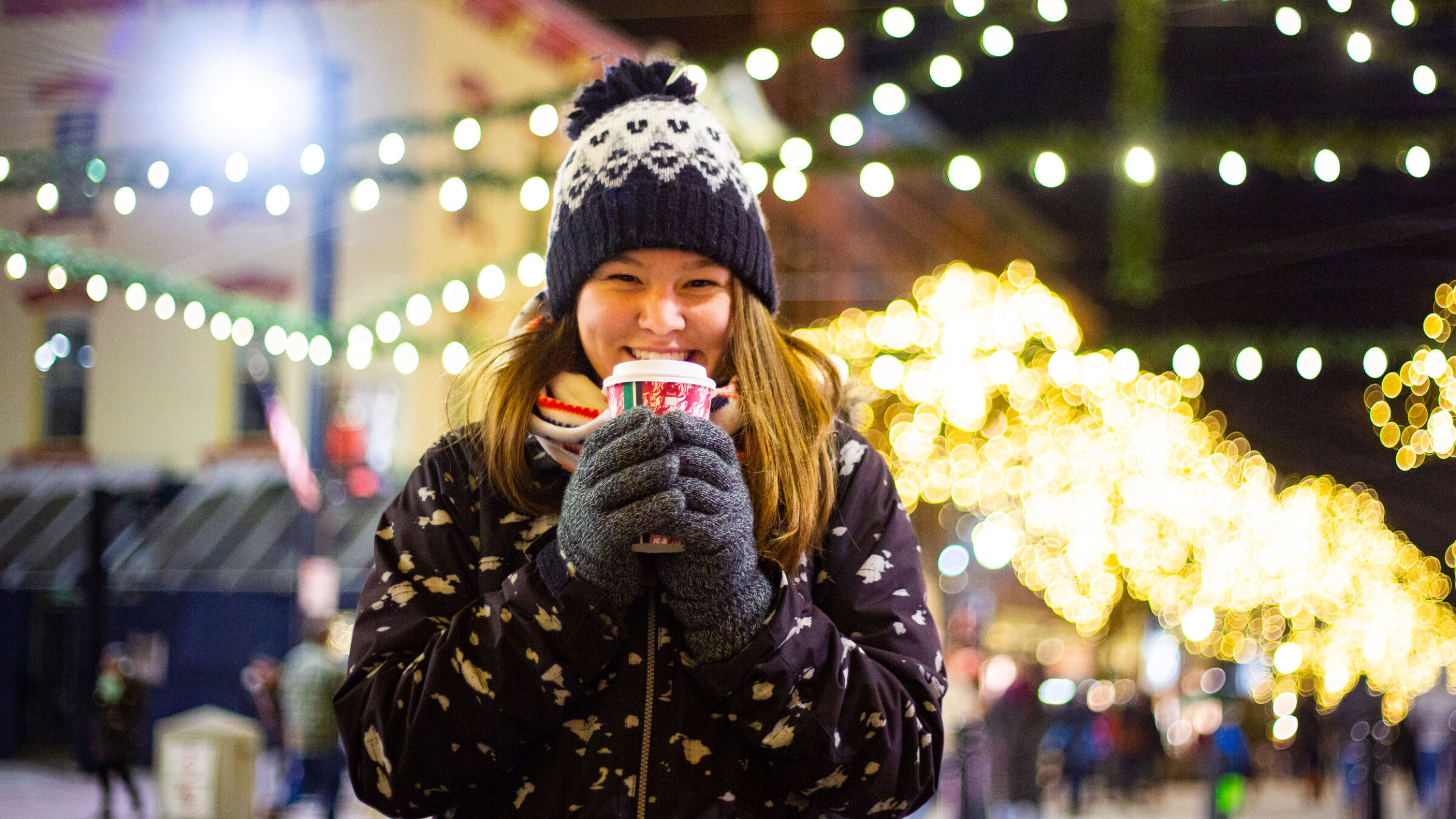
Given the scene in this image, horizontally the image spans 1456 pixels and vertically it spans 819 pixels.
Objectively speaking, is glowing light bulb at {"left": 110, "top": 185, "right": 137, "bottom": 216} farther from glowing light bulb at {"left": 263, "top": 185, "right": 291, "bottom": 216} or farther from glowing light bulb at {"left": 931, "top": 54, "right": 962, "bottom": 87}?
glowing light bulb at {"left": 931, "top": 54, "right": 962, "bottom": 87}

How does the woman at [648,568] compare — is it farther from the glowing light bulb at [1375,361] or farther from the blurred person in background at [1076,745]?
the blurred person in background at [1076,745]

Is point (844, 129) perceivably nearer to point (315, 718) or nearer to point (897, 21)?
point (897, 21)

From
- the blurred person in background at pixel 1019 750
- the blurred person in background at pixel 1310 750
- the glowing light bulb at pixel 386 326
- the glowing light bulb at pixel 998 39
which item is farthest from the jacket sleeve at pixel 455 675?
the blurred person in background at pixel 1310 750

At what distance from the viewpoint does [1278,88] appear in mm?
9898

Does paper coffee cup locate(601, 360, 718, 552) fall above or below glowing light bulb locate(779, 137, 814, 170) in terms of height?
below

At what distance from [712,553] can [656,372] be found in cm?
28

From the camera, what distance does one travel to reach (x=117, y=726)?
1191cm

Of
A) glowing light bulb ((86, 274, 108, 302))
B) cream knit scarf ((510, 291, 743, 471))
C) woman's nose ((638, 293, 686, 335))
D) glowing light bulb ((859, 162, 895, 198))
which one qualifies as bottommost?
cream knit scarf ((510, 291, 743, 471))

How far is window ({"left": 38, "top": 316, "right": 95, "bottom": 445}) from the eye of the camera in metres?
11.2

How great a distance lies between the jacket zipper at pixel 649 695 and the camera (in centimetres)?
192

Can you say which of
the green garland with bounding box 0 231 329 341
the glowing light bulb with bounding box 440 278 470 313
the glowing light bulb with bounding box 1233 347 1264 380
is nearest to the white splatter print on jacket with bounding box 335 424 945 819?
the green garland with bounding box 0 231 329 341

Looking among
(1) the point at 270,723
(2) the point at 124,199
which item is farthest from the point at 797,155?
(1) the point at 270,723

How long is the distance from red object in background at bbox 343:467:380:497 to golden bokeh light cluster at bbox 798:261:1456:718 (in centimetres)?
564

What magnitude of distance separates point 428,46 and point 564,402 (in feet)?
53.6
